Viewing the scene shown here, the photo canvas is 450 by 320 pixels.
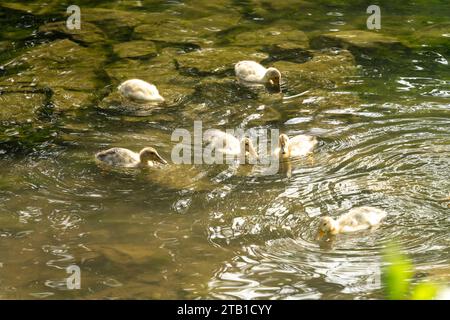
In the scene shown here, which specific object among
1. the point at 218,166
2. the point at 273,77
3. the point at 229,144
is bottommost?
the point at 218,166

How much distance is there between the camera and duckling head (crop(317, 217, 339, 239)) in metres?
6.36

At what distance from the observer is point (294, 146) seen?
26.7ft

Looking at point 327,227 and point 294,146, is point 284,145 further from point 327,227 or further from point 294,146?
point 327,227

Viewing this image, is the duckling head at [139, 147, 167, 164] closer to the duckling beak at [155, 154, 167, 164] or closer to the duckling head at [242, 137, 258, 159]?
the duckling beak at [155, 154, 167, 164]

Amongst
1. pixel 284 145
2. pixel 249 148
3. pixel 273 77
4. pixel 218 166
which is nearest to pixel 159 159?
pixel 218 166

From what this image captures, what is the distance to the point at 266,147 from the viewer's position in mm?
8555

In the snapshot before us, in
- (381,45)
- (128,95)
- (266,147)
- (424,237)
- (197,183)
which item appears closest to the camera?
→ (424,237)

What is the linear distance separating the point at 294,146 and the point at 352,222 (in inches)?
70.3

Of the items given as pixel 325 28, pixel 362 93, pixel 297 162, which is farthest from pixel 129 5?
pixel 297 162

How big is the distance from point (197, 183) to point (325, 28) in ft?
18.9

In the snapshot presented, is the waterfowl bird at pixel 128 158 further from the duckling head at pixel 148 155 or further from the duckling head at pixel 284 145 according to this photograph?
the duckling head at pixel 284 145

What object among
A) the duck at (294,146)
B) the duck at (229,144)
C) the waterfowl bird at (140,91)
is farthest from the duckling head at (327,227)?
the waterfowl bird at (140,91)

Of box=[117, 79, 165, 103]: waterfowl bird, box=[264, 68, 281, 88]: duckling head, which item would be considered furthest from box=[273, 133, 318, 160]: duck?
box=[117, 79, 165, 103]: waterfowl bird
